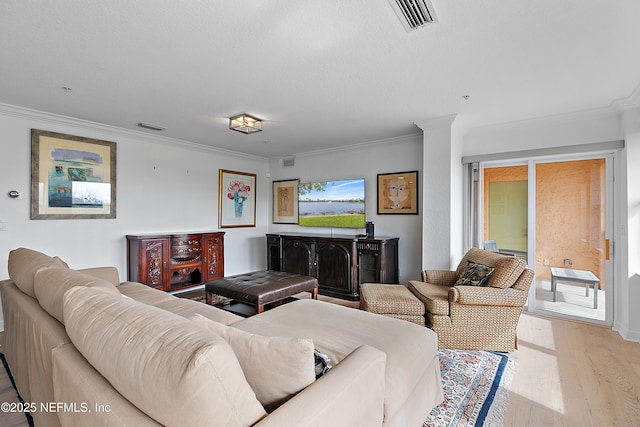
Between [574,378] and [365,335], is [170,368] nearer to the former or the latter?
[365,335]

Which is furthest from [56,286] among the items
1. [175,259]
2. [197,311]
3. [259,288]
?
[175,259]

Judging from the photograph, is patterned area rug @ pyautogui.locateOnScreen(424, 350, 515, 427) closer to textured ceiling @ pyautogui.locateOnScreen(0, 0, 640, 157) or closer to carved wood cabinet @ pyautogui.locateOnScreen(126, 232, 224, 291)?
textured ceiling @ pyautogui.locateOnScreen(0, 0, 640, 157)

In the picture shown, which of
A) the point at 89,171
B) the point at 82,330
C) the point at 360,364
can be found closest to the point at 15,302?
the point at 82,330

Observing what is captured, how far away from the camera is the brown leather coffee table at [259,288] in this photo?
2.93 m

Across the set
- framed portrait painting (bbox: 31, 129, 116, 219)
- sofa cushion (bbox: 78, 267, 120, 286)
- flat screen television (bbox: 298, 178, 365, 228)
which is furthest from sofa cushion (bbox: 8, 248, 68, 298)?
flat screen television (bbox: 298, 178, 365, 228)

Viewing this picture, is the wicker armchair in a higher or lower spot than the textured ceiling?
lower

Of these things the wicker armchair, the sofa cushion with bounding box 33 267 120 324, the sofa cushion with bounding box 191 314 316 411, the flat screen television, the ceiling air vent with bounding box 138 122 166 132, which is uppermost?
the ceiling air vent with bounding box 138 122 166 132

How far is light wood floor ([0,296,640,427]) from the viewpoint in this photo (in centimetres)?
183

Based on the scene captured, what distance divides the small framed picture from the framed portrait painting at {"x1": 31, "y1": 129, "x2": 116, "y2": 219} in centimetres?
276

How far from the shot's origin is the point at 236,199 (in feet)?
18.2

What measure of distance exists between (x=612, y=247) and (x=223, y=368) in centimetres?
423

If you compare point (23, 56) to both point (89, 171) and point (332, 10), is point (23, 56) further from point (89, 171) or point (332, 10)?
point (332, 10)

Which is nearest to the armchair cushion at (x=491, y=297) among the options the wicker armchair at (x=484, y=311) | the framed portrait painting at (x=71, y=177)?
the wicker armchair at (x=484, y=311)

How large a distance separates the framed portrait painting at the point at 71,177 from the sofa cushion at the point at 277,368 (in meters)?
3.78
